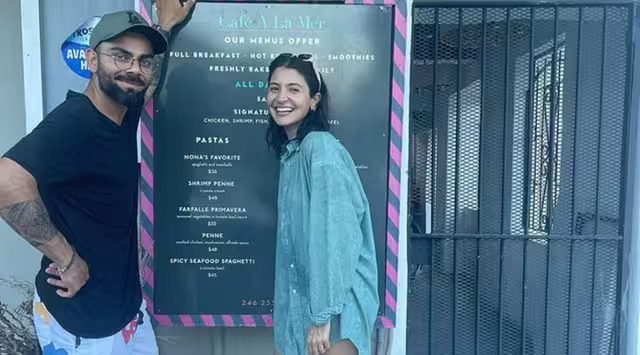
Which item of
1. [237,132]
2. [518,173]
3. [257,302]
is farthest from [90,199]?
[518,173]

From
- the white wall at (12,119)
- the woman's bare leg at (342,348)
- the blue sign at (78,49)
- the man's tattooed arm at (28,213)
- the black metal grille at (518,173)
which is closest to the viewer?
the man's tattooed arm at (28,213)

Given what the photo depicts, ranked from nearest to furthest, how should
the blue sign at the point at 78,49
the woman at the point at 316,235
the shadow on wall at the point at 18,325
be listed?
the woman at the point at 316,235
the shadow on wall at the point at 18,325
the blue sign at the point at 78,49

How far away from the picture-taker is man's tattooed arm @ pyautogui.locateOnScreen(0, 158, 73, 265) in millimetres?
1857

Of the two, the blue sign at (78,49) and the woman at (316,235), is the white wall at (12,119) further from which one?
the woman at (316,235)

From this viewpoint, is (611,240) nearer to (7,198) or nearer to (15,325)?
(7,198)

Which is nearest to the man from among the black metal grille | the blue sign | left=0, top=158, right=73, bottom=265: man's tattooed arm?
left=0, top=158, right=73, bottom=265: man's tattooed arm

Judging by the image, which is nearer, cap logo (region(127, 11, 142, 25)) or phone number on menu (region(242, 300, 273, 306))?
cap logo (region(127, 11, 142, 25))

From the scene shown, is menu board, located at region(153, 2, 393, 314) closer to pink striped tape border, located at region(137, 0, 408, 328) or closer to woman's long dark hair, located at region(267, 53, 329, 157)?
pink striped tape border, located at region(137, 0, 408, 328)

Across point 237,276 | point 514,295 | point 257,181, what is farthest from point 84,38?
point 514,295

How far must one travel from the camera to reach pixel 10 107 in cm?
299

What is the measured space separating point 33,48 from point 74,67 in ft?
0.81

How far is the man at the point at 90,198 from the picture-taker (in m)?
1.92

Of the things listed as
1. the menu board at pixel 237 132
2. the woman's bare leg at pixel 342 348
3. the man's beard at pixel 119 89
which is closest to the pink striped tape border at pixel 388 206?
the menu board at pixel 237 132

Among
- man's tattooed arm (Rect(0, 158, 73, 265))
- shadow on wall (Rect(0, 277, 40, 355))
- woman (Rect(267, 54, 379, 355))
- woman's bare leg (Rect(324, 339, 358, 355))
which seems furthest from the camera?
shadow on wall (Rect(0, 277, 40, 355))
